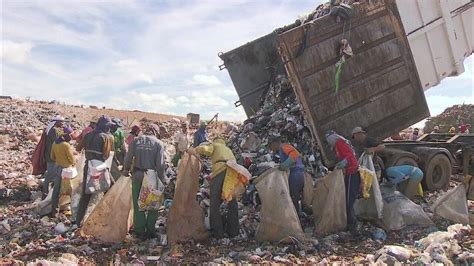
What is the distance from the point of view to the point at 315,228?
16.8 feet

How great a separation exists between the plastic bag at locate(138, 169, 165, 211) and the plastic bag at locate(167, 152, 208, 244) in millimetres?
169

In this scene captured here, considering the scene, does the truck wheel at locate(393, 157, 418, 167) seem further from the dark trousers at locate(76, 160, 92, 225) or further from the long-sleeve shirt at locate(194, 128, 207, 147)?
the dark trousers at locate(76, 160, 92, 225)

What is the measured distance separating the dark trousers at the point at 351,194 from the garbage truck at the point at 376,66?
0.63 meters

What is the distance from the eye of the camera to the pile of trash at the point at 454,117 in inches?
744

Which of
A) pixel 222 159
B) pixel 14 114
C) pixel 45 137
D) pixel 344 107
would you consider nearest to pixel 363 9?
Result: pixel 344 107

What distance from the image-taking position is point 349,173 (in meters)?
5.02

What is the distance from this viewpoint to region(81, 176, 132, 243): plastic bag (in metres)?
4.75

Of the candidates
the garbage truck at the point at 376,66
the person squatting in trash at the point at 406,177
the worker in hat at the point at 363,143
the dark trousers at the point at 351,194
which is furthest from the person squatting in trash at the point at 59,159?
the person squatting in trash at the point at 406,177

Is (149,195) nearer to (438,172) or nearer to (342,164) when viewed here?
(342,164)

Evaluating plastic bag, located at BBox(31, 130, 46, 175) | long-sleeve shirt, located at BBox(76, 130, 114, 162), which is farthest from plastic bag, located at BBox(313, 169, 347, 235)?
plastic bag, located at BBox(31, 130, 46, 175)

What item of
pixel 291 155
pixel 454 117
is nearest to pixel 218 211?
pixel 291 155

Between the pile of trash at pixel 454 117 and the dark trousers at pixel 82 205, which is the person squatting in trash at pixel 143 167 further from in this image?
the pile of trash at pixel 454 117

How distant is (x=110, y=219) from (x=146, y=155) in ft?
2.44

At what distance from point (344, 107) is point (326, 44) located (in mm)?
810
